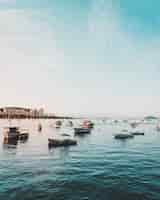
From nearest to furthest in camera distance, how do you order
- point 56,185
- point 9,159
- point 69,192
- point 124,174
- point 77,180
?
1. point 69,192
2. point 56,185
3. point 77,180
4. point 124,174
5. point 9,159

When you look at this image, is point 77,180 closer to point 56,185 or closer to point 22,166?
point 56,185

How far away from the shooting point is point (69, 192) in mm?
23281

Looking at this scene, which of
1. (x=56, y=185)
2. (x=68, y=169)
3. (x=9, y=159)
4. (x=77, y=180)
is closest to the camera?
(x=56, y=185)

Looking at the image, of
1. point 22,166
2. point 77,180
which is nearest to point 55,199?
point 77,180

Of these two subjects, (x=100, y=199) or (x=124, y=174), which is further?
(x=124, y=174)

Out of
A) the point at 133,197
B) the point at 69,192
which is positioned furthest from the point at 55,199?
the point at 133,197

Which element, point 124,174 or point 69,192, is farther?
point 124,174

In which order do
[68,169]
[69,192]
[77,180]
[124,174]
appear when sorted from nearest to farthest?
1. [69,192]
2. [77,180]
3. [124,174]
4. [68,169]

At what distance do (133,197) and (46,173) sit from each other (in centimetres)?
1379

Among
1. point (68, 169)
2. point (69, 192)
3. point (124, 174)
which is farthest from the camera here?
point (68, 169)

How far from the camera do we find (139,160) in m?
40.5

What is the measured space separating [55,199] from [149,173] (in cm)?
1672

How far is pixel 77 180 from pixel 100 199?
654cm

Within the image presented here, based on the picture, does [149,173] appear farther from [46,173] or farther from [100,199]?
[46,173]
